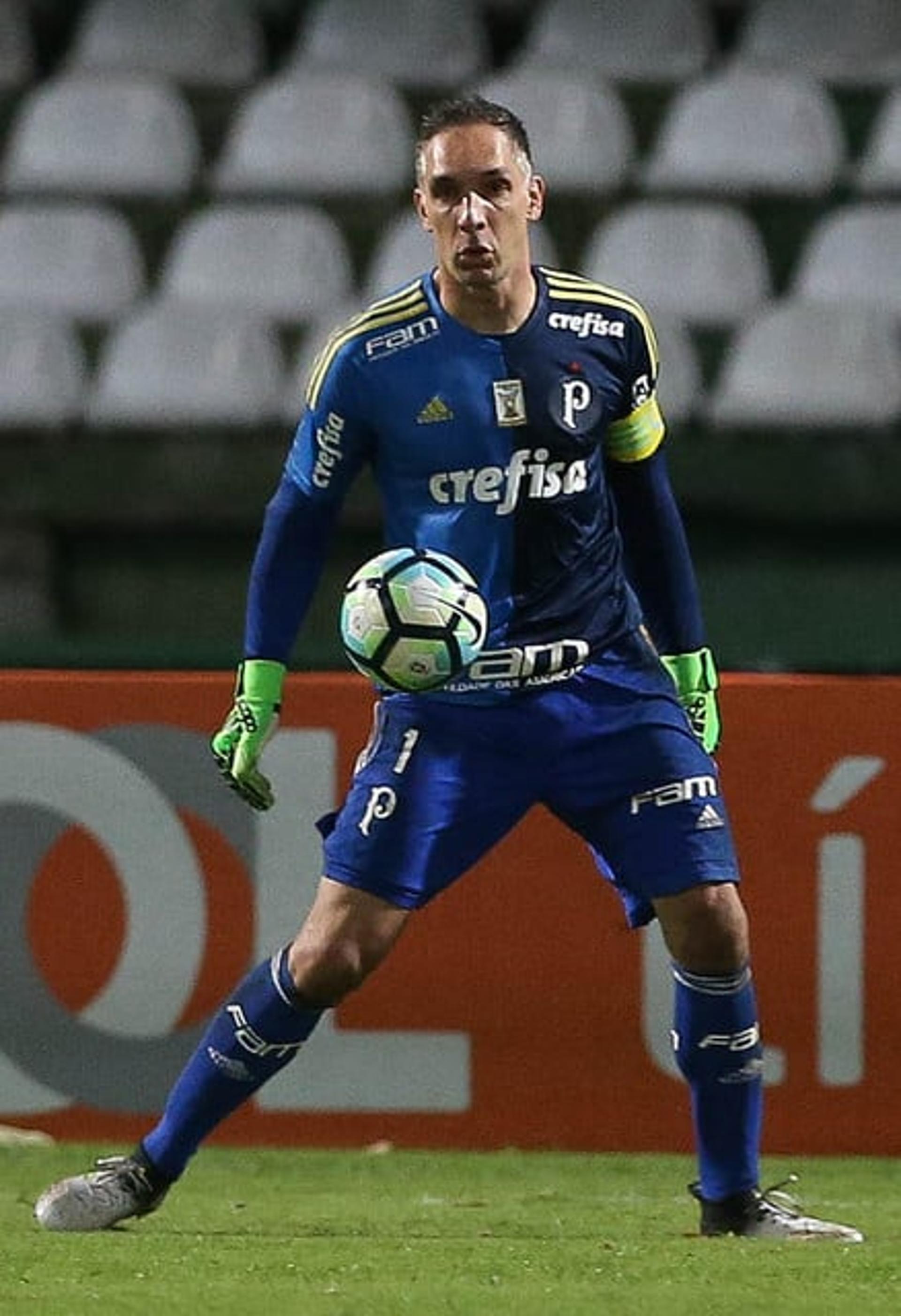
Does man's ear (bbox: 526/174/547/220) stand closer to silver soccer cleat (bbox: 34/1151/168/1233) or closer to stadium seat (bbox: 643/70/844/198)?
silver soccer cleat (bbox: 34/1151/168/1233)

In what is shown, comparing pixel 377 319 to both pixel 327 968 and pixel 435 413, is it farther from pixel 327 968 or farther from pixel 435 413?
pixel 327 968

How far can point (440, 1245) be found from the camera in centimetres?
545

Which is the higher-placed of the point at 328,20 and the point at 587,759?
the point at 328,20

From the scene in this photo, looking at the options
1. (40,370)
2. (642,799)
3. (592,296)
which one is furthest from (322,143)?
(642,799)

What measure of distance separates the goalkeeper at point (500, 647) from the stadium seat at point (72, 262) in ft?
17.1

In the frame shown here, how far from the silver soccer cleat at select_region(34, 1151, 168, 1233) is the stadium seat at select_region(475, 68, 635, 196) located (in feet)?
18.9

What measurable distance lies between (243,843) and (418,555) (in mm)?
2039

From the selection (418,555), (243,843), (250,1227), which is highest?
(418,555)

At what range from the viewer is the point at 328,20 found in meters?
11.7

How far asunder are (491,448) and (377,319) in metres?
0.30

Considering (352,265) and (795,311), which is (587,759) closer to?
(795,311)

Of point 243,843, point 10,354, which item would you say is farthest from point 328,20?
point 243,843

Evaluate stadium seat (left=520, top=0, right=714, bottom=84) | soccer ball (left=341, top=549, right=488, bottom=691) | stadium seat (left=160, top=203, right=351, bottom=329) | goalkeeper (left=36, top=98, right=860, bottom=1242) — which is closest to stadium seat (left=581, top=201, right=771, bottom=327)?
stadium seat (left=160, top=203, right=351, bottom=329)

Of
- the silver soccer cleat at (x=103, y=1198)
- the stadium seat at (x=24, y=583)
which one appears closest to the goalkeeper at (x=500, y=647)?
the silver soccer cleat at (x=103, y=1198)
